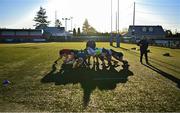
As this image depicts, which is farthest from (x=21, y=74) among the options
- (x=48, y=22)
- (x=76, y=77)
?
(x=48, y=22)

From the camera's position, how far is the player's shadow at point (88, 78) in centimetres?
1203

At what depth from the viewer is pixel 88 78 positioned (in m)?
14.1

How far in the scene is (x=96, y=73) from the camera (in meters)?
15.8

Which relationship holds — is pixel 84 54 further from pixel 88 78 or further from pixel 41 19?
pixel 41 19

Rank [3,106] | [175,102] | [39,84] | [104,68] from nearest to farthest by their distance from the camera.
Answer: [3,106] < [175,102] < [39,84] < [104,68]

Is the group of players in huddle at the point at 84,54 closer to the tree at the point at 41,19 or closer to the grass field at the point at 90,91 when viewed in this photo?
the grass field at the point at 90,91

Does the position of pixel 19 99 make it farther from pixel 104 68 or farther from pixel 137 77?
pixel 104 68

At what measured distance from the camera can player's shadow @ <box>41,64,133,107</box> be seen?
12.0 m

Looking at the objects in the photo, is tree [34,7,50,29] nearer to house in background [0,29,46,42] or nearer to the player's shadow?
house in background [0,29,46,42]

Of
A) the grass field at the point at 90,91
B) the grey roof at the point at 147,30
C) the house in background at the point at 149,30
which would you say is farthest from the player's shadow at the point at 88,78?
the house in background at the point at 149,30

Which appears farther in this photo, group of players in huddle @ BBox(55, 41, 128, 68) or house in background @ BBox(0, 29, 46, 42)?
house in background @ BBox(0, 29, 46, 42)

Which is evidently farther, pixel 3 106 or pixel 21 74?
pixel 21 74

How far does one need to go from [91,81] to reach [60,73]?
2.89 metres

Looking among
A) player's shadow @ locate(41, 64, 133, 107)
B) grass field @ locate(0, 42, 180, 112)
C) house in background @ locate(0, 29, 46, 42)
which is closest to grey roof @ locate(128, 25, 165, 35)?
house in background @ locate(0, 29, 46, 42)
